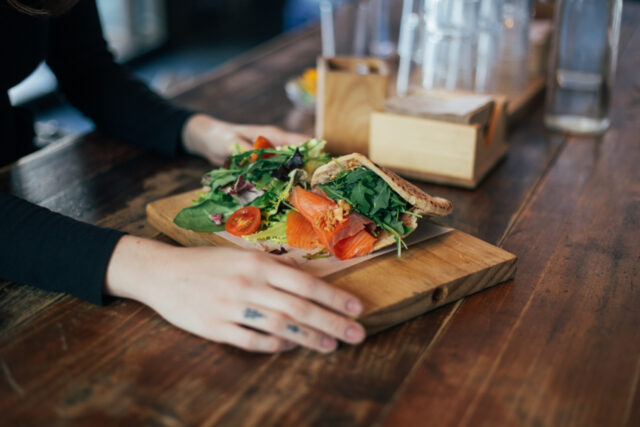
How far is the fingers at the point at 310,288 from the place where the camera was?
88 cm

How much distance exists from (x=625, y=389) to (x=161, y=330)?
632 mm

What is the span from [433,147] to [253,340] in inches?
31.0

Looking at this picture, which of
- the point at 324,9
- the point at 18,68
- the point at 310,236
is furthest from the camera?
the point at 324,9

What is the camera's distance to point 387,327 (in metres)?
Result: 0.94

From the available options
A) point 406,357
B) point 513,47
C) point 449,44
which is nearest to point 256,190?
point 406,357

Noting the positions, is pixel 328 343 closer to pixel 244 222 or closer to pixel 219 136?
pixel 244 222

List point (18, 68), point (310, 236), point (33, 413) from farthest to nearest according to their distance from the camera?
point (18, 68) → point (310, 236) → point (33, 413)

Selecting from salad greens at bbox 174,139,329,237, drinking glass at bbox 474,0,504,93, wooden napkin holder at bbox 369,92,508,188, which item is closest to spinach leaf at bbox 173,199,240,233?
salad greens at bbox 174,139,329,237

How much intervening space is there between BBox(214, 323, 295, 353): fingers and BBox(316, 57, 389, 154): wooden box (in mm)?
852

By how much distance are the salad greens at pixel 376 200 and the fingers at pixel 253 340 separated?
29cm

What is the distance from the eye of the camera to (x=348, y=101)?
1608mm

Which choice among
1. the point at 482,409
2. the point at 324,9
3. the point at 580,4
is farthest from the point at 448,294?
the point at 324,9

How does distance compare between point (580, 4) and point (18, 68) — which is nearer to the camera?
point (18, 68)

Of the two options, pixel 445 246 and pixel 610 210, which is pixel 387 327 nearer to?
pixel 445 246
